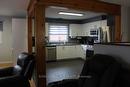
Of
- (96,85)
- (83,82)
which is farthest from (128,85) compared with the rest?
(83,82)

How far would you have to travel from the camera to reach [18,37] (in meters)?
5.90

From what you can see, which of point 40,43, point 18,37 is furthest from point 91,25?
point 40,43

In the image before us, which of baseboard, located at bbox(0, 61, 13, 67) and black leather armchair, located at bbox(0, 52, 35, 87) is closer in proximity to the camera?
black leather armchair, located at bbox(0, 52, 35, 87)

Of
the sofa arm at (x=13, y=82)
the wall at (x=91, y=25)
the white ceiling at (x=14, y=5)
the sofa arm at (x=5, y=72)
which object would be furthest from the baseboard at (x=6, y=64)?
the wall at (x=91, y=25)

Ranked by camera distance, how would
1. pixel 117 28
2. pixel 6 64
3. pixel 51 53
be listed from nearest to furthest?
1. pixel 117 28
2. pixel 6 64
3. pixel 51 53

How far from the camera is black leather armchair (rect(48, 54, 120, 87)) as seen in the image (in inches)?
69.4

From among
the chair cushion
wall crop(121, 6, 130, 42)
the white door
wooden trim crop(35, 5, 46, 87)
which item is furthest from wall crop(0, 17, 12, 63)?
the chair cushion

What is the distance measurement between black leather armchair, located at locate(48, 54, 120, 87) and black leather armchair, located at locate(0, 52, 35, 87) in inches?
26.9

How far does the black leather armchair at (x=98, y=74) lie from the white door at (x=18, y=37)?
4.11m

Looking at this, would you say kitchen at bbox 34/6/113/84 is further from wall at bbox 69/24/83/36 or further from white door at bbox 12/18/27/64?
white door at bbox 12/18/27/64

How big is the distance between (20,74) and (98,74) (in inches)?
68.7

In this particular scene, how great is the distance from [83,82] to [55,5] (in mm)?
2044

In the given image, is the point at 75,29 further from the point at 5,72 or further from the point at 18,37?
the point at 5,72

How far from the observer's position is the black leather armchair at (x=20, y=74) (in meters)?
2.42
